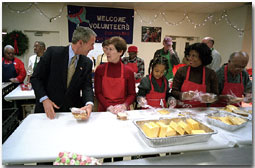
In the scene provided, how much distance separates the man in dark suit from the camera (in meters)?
1.56

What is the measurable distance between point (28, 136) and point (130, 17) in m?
5.21

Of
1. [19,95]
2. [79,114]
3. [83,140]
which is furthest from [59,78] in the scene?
[19,95]

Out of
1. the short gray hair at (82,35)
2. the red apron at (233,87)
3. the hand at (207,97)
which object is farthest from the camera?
the red apron at (233,87)

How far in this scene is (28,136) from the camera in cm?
113

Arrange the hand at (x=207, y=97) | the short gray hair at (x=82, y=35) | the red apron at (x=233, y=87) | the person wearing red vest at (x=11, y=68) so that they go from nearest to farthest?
1. the short gray hair at (x=82, y=35)
2. the hand at (x=207, y=97)
3. the red apron at (x=233, y=87)
4. the person wearing red vest at (x=11, y=68)

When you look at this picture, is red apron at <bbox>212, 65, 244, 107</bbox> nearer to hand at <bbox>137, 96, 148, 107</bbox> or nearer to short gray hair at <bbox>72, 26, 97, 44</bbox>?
hand at <bbox>137, 96, 148, 107</bbox>

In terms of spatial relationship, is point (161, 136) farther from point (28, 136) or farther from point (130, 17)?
point (130, 17)

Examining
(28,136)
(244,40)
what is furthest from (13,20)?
(244,40)

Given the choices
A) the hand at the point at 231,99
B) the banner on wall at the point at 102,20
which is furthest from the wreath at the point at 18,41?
the hand at the point at 231,99

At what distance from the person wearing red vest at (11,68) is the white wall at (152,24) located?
5.56 ft

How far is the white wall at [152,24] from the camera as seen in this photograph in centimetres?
498

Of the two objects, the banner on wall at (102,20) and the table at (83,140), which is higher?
the banner on wall at (102,20)

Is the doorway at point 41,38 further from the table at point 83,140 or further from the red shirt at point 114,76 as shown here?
the table at point 83,140

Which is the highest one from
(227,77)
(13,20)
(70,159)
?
(13,20)
